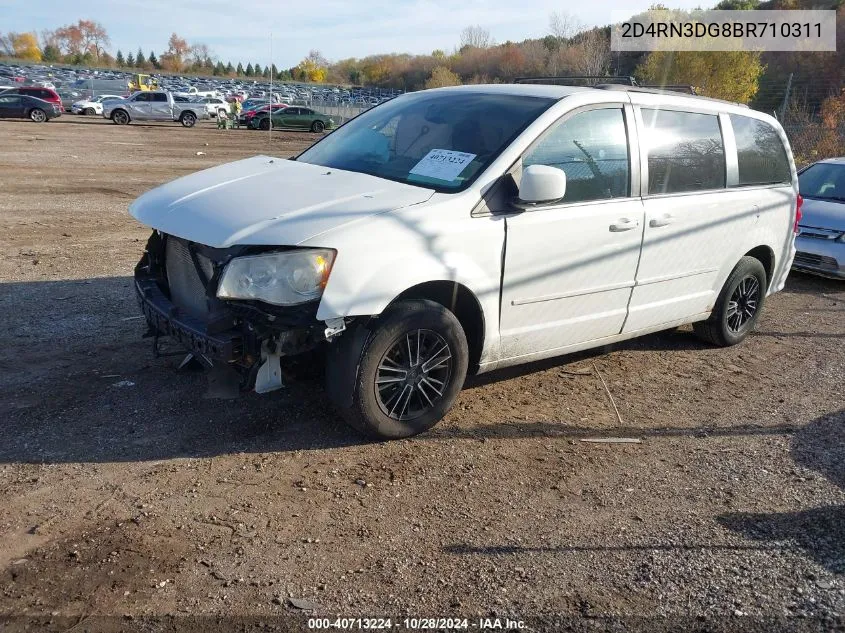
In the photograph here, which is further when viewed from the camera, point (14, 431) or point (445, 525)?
point (14, 431)

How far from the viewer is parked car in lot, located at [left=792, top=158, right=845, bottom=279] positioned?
9.02 meters

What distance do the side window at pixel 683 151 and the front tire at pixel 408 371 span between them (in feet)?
6.47

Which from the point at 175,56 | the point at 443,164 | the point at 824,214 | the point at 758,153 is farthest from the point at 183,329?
the point at 175,56

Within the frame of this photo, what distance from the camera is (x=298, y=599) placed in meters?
2.92

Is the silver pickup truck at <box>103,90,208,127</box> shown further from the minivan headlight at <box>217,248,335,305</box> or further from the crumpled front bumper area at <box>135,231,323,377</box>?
the minivan headlight at <box>217,248,335,305</box>

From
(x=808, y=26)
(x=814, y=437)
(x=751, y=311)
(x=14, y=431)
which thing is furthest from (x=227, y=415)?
(x=808, y=26)

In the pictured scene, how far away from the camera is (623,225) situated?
16.1ft

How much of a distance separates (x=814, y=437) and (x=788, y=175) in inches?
107

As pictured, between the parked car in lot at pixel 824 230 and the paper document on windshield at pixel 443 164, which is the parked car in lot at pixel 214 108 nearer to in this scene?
the parked car in lot at pixel 824 230

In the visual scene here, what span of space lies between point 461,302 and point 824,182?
797 cm

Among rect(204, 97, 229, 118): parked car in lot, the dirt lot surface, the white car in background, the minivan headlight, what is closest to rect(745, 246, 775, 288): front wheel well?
the dirt lot surface

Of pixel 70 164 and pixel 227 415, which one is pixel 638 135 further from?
pixel 70 164

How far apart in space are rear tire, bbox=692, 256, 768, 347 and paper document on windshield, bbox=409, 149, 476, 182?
273 cm

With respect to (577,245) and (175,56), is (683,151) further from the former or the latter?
(175,56)
